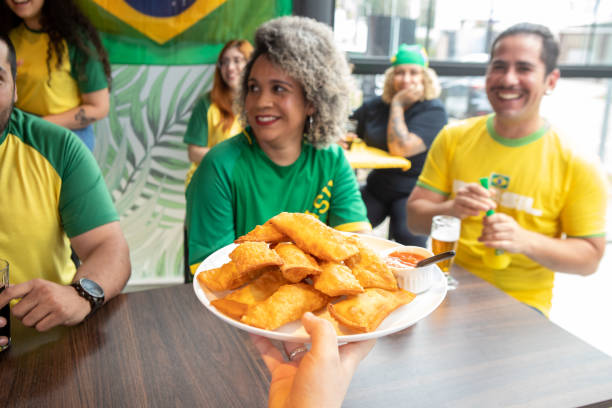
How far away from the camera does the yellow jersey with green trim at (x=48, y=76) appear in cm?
246

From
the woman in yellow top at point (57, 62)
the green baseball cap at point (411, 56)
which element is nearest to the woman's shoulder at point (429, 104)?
the green baseball cap at point (411, 56)

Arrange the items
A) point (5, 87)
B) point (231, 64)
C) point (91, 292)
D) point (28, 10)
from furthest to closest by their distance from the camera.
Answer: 1. point (231, 64)
2. point (28, 10)
3. point (5, 87)
4. point (91, 292)

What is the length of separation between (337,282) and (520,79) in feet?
4.77

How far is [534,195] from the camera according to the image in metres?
1.83

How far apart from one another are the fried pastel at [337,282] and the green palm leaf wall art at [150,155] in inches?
104

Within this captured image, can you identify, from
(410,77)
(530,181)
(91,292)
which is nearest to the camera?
(91,292)

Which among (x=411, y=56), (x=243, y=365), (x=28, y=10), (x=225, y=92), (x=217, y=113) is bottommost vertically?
(x=243, y=365)

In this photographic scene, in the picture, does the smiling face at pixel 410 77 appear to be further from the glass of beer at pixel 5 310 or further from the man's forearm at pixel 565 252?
the glass of beer at pixel 5 310

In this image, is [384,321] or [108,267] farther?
[108,267]

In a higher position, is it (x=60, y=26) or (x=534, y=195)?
(x=60, y=26)

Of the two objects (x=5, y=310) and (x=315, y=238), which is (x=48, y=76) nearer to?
(x=5, y=310)

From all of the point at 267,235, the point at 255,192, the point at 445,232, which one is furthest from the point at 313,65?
the point at 267,235

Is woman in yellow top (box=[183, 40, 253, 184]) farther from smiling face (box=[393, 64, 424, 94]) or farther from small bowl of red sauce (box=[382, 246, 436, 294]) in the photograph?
small bowl of red sauce (box=[382, 246, 436, 294])

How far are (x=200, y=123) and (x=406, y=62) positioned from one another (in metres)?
1.66
